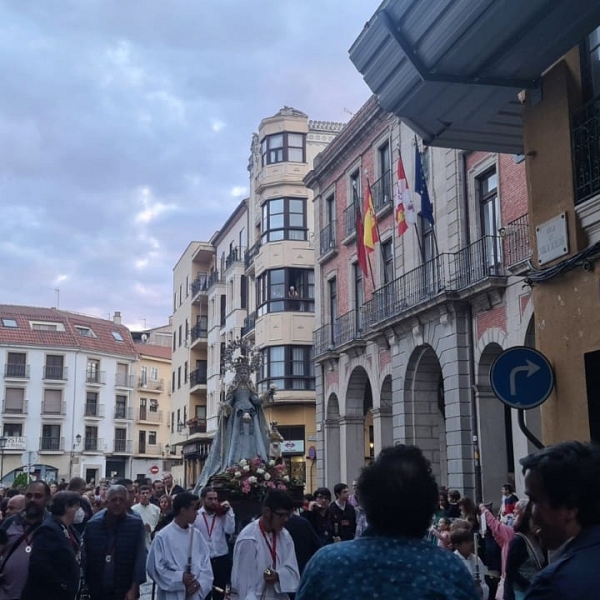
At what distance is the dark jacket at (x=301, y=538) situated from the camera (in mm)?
9086

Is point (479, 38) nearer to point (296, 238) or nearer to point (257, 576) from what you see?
point (257, 576)

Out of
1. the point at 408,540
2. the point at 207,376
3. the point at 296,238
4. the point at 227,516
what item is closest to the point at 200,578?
the point at 227,516

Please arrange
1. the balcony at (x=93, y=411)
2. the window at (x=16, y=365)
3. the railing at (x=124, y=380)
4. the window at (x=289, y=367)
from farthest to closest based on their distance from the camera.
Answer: the railing at (x=124, y=380) < the balcony at (x=93, y=411) < the window at (x=16, y=365) < the window at (x=289, y=367)

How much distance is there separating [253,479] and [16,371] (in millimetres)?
61064

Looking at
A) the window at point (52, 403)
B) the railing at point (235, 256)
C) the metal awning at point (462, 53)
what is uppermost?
the railing at point (235, 256)

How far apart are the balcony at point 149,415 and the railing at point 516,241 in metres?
61.3

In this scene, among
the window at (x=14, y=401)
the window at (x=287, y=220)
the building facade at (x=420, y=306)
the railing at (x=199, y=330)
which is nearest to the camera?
the building facade at (x=420, y=306)

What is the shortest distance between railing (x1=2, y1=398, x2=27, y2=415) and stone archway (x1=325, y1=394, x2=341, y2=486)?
44417 millimetres

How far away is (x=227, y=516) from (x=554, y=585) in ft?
35.0

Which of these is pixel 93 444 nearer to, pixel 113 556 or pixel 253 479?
pixel 253 479

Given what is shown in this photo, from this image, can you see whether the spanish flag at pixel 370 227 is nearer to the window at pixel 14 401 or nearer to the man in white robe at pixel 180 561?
the man in white robe at pixel 180 561

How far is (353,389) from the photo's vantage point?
31.5 metres

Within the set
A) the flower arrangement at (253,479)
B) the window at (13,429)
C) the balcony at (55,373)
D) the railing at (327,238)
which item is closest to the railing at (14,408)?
the window at (13,429)

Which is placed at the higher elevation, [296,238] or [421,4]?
[296,238]
